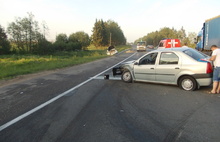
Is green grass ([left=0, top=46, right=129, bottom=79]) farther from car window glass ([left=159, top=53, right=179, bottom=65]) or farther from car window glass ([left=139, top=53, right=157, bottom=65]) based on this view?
car window glass ([left=159, top=53, right=179, bottom=65])

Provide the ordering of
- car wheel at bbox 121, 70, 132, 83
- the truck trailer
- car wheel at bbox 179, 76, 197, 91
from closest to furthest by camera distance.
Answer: car wheel at bbox 179, 76, 197, 91
car wheel at bbox 121, 70, 132, 83
the truck trailer

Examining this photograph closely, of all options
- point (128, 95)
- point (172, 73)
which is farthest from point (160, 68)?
point (128, 95)

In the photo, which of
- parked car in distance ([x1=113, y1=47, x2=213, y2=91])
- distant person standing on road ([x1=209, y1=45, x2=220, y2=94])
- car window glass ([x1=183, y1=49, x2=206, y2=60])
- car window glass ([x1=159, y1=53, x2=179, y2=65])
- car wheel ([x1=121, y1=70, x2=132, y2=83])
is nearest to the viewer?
distant person standing on road ([x1=209, y1=45, x2=220, y2=94])

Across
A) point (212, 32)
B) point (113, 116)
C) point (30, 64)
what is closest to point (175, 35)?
→ point (212, 32)

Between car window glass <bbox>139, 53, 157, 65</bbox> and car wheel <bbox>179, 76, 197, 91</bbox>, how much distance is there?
4.43 feet

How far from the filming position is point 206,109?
4.16 meters

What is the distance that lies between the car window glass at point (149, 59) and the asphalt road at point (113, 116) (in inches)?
50.3

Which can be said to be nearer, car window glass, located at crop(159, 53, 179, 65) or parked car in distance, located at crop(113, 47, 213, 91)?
parked car in distance, located at crop(113, 47, 213, 91)

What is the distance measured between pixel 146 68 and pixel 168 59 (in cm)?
99

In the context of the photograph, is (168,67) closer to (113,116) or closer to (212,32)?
(113,116)

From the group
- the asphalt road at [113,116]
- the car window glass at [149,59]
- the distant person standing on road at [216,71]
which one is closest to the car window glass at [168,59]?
the car window glass at [149,59]

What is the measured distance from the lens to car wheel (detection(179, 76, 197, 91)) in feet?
18.6

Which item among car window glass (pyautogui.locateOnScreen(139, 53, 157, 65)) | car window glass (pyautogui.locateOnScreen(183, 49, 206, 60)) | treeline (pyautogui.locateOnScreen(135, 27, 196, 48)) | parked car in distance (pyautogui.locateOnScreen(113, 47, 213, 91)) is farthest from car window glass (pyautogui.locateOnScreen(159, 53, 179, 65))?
treeline (pyautogui.locateOnScreen(135, 27, 196, 48))

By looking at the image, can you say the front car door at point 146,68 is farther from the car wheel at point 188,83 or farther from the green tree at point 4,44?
the green tree at point 4,44
